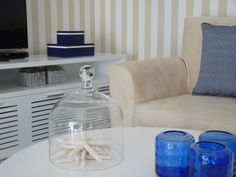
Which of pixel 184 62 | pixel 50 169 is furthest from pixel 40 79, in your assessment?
pixel 50 169

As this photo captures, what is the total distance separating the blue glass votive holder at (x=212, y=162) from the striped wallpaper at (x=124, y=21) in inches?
65.1

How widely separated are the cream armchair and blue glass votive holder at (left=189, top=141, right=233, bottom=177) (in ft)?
2.33

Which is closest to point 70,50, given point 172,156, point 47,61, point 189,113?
point 47,61

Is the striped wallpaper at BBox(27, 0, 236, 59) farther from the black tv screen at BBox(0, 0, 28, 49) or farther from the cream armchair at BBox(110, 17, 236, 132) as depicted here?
the black tv screen at BBox(0, 0, 28, 49)

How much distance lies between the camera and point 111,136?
1235mm

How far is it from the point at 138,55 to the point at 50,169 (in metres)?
1.83

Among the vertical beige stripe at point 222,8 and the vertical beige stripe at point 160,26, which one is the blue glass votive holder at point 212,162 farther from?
the vertical beige stripe at point 160,26

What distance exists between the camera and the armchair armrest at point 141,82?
6.04 ft

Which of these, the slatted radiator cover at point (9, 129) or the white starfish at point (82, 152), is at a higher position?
the white starfish at point (82, 152)

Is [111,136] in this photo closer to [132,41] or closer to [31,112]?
[31,112]

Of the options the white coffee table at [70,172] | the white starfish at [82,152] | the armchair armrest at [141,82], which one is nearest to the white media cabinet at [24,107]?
the armchair armrest at [141,82]

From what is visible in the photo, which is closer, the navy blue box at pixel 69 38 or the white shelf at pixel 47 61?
the white shelf at pixel 47 61

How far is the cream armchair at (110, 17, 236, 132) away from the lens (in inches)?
63.2

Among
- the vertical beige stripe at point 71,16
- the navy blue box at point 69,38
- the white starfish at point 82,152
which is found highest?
the vertical beige stripe at point 71,16
